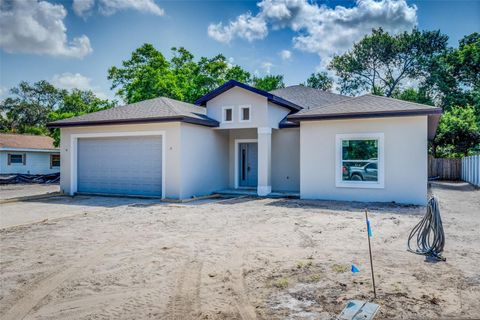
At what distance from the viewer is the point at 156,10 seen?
14109 mm

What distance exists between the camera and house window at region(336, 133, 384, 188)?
11.9 meters

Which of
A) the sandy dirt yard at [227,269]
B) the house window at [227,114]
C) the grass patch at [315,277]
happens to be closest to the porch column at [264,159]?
the house window at [227,114]

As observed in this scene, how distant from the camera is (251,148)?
16.4 metres

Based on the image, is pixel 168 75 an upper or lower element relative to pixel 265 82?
lower

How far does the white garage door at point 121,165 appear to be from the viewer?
45.3ft

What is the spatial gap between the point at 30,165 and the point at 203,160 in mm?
19852

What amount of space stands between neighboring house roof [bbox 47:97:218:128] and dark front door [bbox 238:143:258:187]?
234 centimetres

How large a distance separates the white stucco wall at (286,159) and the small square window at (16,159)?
848 inches

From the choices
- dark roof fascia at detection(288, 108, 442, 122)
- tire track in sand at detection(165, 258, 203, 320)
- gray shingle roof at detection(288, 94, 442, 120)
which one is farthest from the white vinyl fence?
tire track in sand at detection(165, 258, 203, 320)

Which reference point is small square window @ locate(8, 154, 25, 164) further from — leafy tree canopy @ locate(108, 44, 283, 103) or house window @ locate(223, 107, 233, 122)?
house window @ locate(223, 107, 233, 122)

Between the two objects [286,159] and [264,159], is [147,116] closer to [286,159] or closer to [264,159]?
[264,159]

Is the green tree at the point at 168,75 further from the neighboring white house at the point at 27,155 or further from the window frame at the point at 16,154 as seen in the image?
the window frame at the point at 16,154

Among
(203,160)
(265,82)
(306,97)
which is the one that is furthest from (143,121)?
(265,82)

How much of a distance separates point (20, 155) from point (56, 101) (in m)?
26.2
